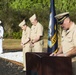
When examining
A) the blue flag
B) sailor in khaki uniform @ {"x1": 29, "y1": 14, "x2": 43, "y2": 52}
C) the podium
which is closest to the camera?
the podium

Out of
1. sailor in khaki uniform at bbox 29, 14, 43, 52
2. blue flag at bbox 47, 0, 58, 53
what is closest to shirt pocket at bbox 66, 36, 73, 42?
sailor in khaki uniform at bbox 29, 14, 43, 52

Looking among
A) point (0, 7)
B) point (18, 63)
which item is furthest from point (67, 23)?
point (0, 7)

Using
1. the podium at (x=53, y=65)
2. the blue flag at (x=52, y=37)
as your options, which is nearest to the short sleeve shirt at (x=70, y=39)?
the podium at (x=53, y=65)

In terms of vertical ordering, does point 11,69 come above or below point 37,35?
below

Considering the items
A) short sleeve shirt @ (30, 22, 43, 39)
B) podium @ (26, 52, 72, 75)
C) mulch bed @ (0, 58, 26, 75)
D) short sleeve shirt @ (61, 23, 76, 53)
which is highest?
short sleeve shirt @ (30, 22, 43, 39)

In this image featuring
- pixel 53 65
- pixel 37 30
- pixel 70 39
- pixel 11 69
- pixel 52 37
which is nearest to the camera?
pixel 53 65

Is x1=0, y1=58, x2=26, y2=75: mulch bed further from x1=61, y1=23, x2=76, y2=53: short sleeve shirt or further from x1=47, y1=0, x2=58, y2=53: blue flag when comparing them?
x1=61, y1=23, x2=76, y2=53: short sleeve shirt

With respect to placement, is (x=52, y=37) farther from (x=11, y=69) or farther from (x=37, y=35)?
(x=11, y=69)

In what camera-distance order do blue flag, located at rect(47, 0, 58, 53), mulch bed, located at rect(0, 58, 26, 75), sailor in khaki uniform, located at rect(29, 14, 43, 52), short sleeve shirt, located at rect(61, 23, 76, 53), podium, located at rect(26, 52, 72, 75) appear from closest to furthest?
podium, located at rect(26, 52, 72, 75) < short sleeve shirt, located at rect(61, 23, 76, 53) < sailor in khaki uniform, located at rect(29, 14, 43, 52) < blue flag, located at rect(47, 0, 58, 53) < mulch bed, located at rect(0, 58, 26, 75)

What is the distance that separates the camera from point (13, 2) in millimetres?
46219

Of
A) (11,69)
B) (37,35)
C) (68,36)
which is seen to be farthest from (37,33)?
(68,36)

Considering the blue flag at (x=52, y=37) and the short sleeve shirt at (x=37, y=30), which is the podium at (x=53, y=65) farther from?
the blue flag at (x=52, y=37)

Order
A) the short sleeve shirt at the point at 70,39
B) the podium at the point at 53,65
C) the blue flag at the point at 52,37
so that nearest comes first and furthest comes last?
the podium at the point at 53,65, the short sleeve shirt at the point at 70,39, the blue flag at the point at 52,37

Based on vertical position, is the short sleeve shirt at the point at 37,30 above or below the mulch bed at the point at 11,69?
above
